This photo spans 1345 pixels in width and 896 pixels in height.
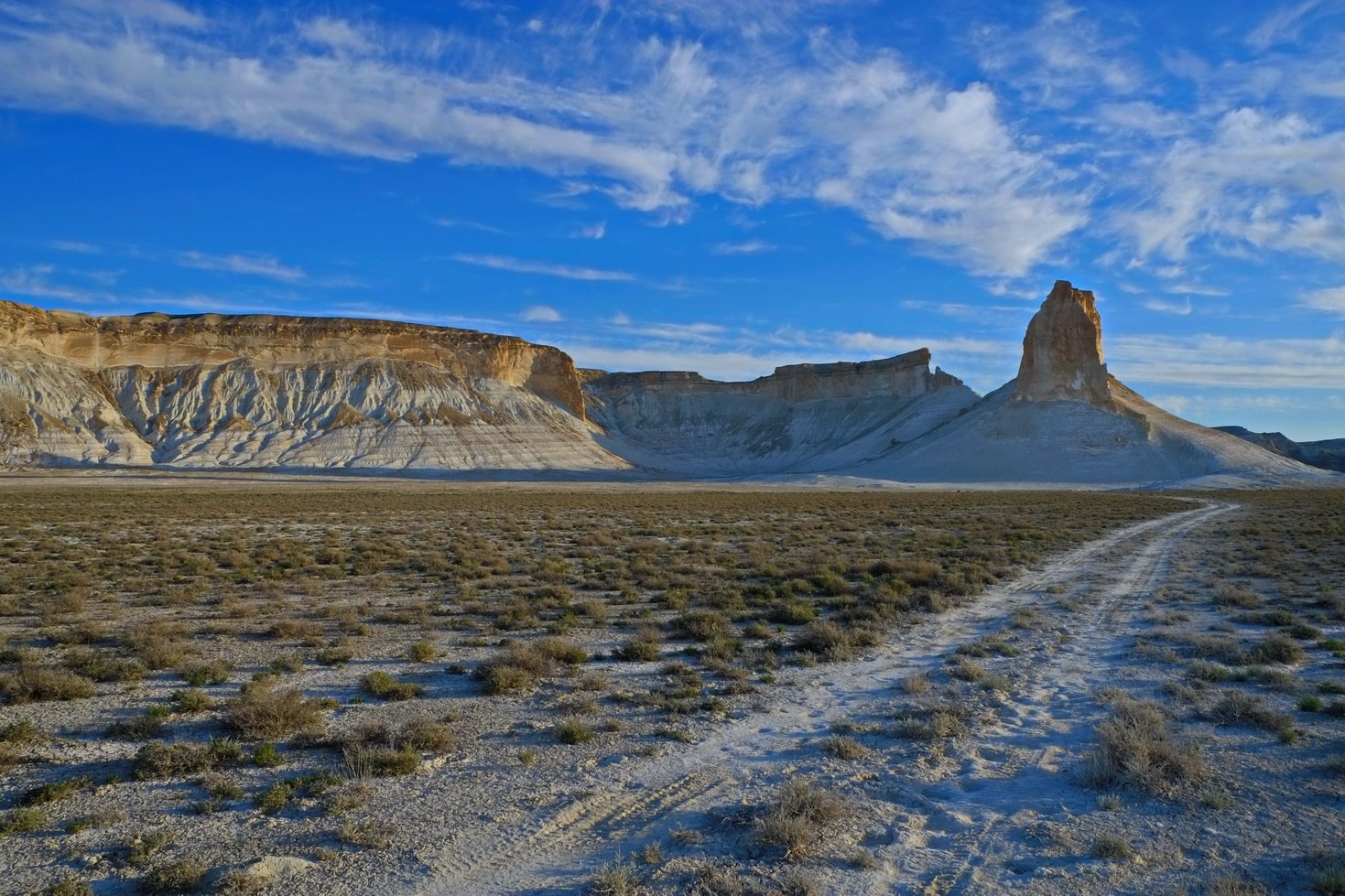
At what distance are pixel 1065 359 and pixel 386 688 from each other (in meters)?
90.3

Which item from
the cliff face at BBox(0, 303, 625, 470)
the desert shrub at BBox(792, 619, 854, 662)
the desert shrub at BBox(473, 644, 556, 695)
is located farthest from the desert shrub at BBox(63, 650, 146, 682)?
the cliff face at BBox(0, 303, 625, 470)

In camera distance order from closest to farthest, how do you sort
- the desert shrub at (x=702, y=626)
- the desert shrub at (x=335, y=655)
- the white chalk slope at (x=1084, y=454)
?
the desert shrub at (x=335, y=655)
the desert shrub at (x=702, y=626)
the white chalk slope at (x=1084, y=454)

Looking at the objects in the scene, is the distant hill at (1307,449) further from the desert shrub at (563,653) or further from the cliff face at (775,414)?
the desert shrub at (563,653)

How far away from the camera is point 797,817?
5164 millimetres

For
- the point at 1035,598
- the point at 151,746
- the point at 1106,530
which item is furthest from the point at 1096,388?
the point at 151,746

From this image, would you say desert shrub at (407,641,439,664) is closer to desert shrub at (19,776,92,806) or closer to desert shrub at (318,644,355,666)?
desert shrub at (318,644,355,666)

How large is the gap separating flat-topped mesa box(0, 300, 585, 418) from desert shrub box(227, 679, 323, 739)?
94.6m

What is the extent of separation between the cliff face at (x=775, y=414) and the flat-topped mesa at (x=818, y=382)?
0.44 ft

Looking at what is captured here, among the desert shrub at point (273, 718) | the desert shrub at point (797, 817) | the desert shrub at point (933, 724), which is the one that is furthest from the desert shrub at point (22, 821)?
the desert shrub at point (933, 724)

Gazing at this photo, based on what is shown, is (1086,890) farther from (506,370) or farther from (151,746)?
(506,370)

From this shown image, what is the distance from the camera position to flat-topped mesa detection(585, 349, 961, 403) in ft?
370

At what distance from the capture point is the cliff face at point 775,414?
347ft

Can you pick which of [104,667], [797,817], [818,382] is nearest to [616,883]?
[797,817]

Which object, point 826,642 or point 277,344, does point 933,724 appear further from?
point 277,344
